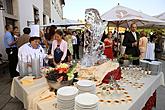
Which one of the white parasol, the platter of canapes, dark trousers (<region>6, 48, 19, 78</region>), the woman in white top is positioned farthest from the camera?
dark trousers (<region>6, 48, 19, 78</region>)

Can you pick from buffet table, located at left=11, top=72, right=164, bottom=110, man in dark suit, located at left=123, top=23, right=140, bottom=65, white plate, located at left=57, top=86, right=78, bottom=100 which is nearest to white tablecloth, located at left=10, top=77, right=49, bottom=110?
buffet table, located at left=11, top=72, right=164, bottom=110

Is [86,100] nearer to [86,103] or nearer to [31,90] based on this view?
[86,103]

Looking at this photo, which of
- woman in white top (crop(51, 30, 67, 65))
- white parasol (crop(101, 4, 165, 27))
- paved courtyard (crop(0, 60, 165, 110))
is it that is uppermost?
white parasol (crop(101, 4, 165, 27))

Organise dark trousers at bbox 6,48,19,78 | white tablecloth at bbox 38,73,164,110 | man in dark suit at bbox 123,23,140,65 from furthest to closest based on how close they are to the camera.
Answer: dark trousers at bbox 6,48,19,78 < man in dark suit at bbox 123,23,140,65 < white tablecloth at bbox 38,73,164,110

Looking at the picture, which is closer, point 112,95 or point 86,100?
point 86,100

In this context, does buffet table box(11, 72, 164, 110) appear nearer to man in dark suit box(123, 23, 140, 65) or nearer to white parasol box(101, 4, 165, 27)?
man in dark suit box(123, 23, 140, 65)

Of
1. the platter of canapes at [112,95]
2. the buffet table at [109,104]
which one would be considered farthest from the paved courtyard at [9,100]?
the platter of canapes at [112,95]

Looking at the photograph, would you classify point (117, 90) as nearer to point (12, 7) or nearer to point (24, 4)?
point (12, 7)

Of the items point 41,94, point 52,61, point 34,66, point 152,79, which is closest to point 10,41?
point 52,61

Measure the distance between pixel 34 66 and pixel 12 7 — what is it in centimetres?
583

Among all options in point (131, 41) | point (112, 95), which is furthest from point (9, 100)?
point (131, 41)

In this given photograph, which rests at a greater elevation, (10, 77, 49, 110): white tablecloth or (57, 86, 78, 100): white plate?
(57, 86, 78, 100): white plate

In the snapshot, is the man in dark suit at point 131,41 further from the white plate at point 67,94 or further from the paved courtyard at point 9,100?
the white plate at point 67,94

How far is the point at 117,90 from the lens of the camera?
200 centimetres
